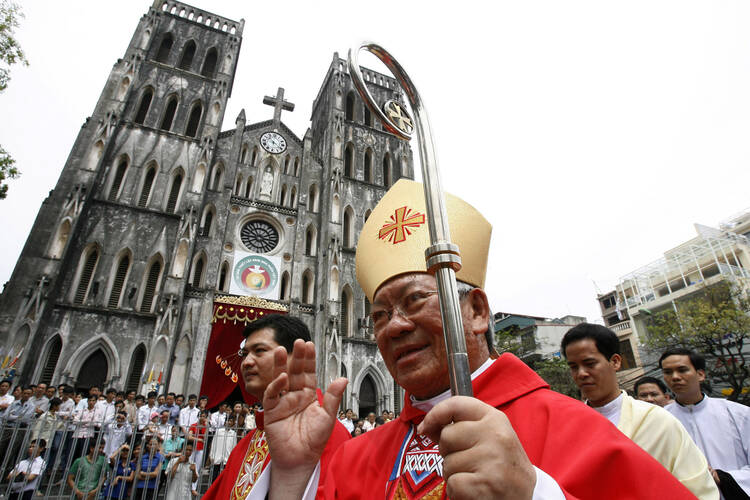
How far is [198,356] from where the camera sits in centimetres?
1372

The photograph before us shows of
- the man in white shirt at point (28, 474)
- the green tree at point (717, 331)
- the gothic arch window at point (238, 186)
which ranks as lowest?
the man in white shirt at point (28, 474)

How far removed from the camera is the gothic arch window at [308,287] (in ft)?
55.9

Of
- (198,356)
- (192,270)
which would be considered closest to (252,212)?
(192,270)

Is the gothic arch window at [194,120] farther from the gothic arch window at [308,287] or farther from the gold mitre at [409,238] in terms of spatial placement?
the gold mitre at [409,238]

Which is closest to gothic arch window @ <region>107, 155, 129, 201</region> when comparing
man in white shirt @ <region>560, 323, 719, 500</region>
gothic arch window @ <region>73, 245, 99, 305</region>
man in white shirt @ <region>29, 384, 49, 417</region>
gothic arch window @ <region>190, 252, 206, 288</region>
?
gothic arch window @ <region>73, 245, 99, 305</region>

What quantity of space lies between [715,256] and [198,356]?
2734cm

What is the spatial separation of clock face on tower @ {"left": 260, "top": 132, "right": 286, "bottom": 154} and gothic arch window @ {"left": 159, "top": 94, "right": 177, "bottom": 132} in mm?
3909

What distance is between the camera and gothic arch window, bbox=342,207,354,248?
733 inches

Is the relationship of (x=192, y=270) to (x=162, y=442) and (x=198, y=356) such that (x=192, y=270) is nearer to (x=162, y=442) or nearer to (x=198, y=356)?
(x=198, y=356)

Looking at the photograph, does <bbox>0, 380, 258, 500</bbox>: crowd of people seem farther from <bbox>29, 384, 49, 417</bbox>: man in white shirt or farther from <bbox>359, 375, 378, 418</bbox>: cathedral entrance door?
<bbox>359, 375, 378, 418</bbox>: cathedral entrance door

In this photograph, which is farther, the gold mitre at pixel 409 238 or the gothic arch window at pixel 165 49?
the gothic arch window at pixel 165 49

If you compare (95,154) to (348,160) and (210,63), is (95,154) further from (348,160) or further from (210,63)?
(348,160)

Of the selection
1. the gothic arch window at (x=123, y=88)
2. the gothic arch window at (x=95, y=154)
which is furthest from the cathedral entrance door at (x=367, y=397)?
the gothic arch window at (x=123, y=88)

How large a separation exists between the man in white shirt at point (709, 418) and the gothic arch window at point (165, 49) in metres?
22.1
